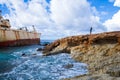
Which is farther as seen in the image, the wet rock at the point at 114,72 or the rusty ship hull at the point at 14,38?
the rusty ship hull at the point at 14,38

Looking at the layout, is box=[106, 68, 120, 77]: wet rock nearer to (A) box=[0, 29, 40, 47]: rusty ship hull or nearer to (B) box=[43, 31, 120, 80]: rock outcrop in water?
(B) box=[43, 31, 120, 80]: rock outcrop in water

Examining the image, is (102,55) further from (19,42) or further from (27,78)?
(19,42)

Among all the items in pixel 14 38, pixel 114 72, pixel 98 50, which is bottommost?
pixel 114 72

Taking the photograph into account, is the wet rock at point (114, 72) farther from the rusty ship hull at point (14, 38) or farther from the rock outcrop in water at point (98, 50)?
the rusty ship hull at point (14, 38)

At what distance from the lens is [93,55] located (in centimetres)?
1772

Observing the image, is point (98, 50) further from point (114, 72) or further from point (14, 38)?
point (14, 38)

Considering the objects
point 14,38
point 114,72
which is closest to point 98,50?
point 114,72

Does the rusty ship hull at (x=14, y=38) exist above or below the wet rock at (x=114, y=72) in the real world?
above

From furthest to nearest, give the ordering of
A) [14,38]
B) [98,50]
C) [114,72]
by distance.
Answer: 1. [14,38]
2. [98,50]
3. [114,72]

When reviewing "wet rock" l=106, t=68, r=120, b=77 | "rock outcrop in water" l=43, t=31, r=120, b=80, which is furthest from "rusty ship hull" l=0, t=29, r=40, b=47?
"wet rock" l=106, t=68, r=120, b=77

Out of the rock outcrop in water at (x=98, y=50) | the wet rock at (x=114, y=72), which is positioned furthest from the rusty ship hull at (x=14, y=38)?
the wet rock at (x=114, y=72)

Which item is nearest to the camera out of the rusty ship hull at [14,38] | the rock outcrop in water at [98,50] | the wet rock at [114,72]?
the wet rock at [114,72]

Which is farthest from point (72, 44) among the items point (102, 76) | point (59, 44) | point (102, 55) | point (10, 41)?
point (10, 41)

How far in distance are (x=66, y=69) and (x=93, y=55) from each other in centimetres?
336
